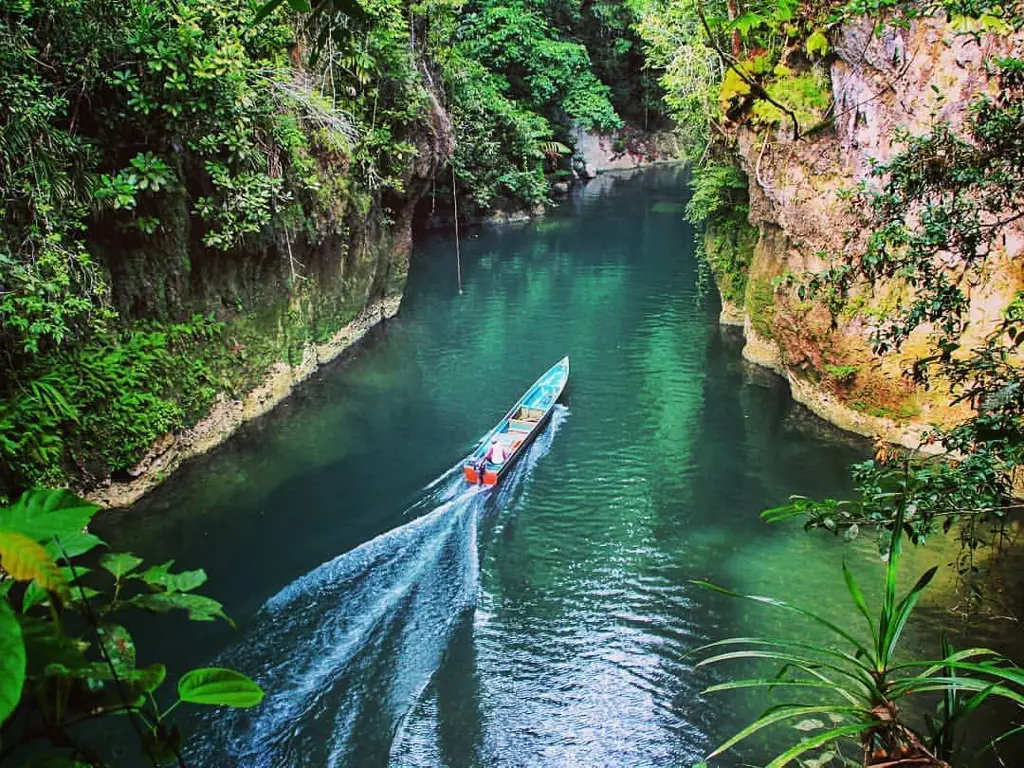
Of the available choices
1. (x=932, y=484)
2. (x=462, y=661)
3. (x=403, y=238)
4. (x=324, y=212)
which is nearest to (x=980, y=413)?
(x=932, y=484)

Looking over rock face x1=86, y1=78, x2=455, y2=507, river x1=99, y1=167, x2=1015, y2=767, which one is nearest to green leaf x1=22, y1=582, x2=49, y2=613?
river x1=99, y1=167, x2=1015, y2=767

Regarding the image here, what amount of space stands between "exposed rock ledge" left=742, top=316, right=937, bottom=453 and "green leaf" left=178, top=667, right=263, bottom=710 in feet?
35.0

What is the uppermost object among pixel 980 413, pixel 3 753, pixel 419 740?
pixel 3 753

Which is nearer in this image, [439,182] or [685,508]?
[685,508]

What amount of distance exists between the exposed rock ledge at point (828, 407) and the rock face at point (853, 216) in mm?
25

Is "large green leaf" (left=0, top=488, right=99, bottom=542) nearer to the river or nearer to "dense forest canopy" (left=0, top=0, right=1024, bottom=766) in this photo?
"dense forest canopy" (left=0, top=0, right=1024, bottom=766)

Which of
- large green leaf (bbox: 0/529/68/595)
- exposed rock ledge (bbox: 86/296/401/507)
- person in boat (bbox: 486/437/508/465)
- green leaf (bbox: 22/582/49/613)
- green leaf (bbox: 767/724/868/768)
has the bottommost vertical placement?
person in boat (bbox: 486/437/508/465)

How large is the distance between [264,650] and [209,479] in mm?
4004

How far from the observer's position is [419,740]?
271 inches

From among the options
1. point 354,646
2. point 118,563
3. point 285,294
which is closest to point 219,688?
point 118,563

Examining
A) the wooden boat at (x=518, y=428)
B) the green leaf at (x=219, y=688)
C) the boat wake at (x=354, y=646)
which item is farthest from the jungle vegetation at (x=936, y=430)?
the wooden boat at (x=518, y=428)

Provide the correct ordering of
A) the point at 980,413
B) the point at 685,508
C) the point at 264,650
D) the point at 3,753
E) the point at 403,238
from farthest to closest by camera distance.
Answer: the point at 403,238, the point at 685,508, the point at 264,650, the point at 980,413, the point at 3,753

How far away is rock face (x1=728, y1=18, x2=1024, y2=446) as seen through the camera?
32.7ft

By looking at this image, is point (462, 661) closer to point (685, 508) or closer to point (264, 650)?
point (264, 650)
